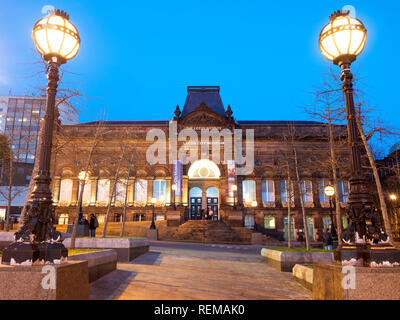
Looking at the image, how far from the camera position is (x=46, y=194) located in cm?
498

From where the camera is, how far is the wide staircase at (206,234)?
29.8 meters

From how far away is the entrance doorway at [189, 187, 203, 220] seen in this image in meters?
40.3

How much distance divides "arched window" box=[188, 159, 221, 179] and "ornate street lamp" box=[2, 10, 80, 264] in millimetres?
35809

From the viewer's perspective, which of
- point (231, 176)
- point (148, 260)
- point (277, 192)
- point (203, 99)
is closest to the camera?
point (148, 260)

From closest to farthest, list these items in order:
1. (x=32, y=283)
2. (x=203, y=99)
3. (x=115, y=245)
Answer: (x=32, y=283) < (x=115, y=245) < (x=203, y=99)

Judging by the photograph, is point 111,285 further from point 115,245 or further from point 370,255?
point 370,255

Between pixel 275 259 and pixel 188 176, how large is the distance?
2890 centimetres

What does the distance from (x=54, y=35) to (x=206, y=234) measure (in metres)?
27.0

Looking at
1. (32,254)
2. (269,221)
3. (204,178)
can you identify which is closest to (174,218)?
(204,178)

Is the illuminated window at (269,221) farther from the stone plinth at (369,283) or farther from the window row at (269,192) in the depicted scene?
the stone plinth at (369,283)

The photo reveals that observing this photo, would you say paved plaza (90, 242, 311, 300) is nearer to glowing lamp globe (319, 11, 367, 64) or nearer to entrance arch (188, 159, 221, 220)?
glowing lamp globe (319, 11, 367, 64)
